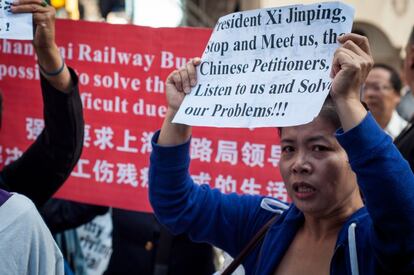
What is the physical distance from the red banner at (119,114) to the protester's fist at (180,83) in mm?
960

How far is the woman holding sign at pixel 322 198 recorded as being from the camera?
2.11 m

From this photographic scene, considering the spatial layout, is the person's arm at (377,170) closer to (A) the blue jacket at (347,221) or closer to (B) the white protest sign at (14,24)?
(A) the blue jacket at (347,221)

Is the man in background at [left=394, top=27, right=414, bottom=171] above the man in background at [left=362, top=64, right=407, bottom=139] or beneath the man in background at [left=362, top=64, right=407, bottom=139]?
above

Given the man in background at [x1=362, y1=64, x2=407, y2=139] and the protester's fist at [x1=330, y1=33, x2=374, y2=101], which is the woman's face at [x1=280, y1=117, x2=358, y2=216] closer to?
the protester's fist at [x1=330, y1=33, x2=374, y2=101]

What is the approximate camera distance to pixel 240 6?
40.3ft

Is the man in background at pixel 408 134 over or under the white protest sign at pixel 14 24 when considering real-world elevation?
under

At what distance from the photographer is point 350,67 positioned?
2.13 m

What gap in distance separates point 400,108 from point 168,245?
7.40 ft

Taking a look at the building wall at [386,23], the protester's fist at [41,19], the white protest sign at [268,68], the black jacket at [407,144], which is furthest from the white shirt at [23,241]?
Answer: the building wall at [386,23]

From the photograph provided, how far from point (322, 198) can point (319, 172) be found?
8 cm

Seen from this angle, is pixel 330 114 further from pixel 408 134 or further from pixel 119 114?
pixel 119 114

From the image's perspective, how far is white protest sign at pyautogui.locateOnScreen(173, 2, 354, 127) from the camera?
2285mm

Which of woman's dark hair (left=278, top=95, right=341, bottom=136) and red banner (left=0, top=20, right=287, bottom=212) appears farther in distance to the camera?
red banner (left=0, top=20, right=287, bottom=212)

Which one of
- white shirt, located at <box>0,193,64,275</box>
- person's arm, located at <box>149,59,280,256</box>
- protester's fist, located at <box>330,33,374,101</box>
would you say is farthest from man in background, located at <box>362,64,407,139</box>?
white shirt, located at <box>0,193,64,275</box>
